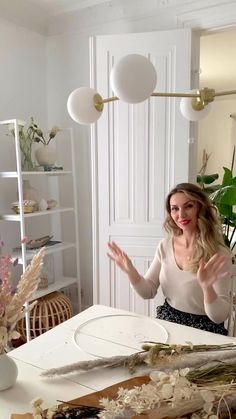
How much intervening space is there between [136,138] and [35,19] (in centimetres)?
135

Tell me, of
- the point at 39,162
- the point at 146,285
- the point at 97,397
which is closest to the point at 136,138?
the point at 39,162

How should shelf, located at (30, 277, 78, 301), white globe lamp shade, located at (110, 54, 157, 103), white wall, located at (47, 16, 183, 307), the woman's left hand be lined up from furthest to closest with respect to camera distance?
white wall, located at (47, 16, 183, 307) < shelf, located at (30, 277, 78, 301) < the woman's left hand < white globe lamp shade, located at (110, 54, 157, 103)

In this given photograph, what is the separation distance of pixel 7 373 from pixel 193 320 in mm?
916

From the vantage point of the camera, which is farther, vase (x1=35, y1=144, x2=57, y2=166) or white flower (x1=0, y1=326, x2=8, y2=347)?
vase (x1=35, y1=144, x2=57, y2=166)

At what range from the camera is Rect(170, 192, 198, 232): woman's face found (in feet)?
5.49

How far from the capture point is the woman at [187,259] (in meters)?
1.60

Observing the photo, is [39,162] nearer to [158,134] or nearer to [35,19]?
[158,134]

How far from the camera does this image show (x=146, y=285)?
1.79 m

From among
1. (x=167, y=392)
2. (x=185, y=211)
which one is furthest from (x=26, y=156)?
(x=167, y=392)

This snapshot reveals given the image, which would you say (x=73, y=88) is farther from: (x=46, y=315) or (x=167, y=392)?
(x=167, y=392)

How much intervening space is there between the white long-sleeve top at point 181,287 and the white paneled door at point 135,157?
553mm

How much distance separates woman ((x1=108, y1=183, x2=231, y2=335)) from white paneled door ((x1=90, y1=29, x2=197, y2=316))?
57 centimetres

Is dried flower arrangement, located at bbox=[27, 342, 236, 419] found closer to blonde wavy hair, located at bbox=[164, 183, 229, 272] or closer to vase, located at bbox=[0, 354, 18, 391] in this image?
vase, located at bbox=[0, 354, 18, 391]

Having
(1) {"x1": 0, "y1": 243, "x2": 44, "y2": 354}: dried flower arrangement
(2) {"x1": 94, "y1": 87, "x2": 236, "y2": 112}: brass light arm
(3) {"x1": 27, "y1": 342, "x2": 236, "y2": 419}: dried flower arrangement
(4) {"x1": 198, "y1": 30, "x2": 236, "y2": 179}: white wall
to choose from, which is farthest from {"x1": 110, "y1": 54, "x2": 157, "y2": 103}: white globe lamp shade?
(4) {"x1": 198, "y1": 30, "x2": 236, "y2": 179}: white wall
